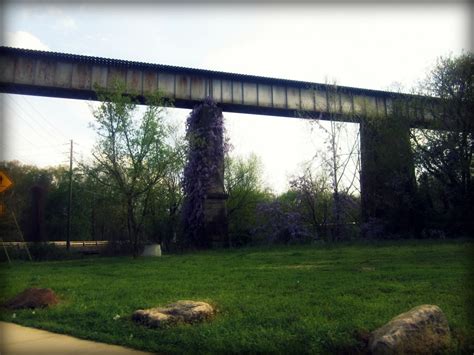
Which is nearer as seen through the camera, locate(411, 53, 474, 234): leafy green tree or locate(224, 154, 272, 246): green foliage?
locate(411, 53, 474, 234): leafy green tree

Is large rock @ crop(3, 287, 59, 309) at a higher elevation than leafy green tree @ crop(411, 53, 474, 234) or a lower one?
lower

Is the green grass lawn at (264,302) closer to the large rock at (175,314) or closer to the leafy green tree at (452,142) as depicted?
the large rock at (175,314)

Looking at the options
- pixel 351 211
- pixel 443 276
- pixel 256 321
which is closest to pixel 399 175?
pixel 351 211

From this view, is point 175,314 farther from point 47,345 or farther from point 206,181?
point 206,181

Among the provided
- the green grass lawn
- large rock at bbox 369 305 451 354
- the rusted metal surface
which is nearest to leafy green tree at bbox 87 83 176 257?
the rusted metal surface

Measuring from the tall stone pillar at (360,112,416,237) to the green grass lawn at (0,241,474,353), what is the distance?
17.0 metres

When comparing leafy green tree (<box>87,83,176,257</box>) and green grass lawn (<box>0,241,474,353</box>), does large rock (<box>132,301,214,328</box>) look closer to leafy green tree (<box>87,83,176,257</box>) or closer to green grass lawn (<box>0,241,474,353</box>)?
green grass lawn (<box>0,241,474,353</box>)

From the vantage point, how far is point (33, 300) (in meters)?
9.95

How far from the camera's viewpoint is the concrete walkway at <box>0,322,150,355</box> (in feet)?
20.9

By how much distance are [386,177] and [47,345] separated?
29.6 m

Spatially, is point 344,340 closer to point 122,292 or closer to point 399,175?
point 122,292

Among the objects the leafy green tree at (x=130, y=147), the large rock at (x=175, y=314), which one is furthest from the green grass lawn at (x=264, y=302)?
the leafy green tree at (x=130, y=147)

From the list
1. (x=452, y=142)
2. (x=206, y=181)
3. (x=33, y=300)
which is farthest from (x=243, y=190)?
(x=33, y=300)

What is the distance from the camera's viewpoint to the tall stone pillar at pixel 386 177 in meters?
31.8
